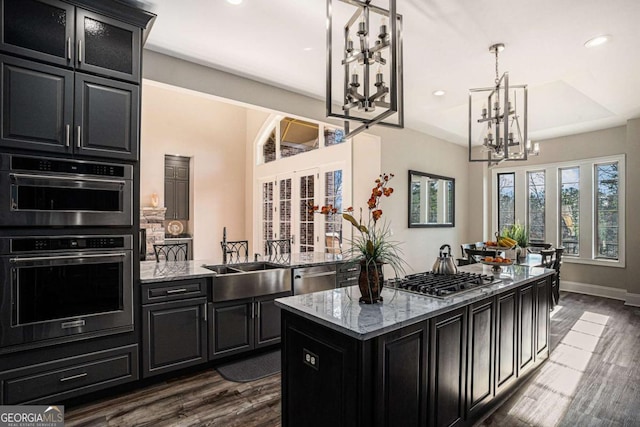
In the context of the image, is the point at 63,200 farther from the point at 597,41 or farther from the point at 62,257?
the point at 597,41

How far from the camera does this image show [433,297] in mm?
2102

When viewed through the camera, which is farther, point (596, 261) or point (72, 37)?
point (596, 261)

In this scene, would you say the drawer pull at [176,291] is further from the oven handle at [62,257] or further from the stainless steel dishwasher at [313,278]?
the stainless steel dishwasher at [313,278]

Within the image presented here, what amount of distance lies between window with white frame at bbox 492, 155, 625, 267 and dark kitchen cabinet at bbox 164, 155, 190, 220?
23.3ft

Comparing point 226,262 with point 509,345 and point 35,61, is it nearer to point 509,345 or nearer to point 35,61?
point 35,61

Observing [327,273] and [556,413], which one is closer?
[556,413]

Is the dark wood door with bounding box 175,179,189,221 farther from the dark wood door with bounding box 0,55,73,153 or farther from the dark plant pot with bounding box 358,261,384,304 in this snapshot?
the dark plant pot with bounding box 358,261,384,304

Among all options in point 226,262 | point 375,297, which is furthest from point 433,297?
point 226,262

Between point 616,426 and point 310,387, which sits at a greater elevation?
Result: point 310,387

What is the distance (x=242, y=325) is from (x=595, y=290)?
250 inches

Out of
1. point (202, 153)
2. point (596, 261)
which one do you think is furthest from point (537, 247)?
point (202, 153)

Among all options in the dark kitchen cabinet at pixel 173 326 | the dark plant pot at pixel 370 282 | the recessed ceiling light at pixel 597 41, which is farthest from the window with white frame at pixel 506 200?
the dark kitchen cabinet at pixel 173 326

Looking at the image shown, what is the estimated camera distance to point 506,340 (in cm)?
257

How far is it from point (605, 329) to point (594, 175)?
3098mm
